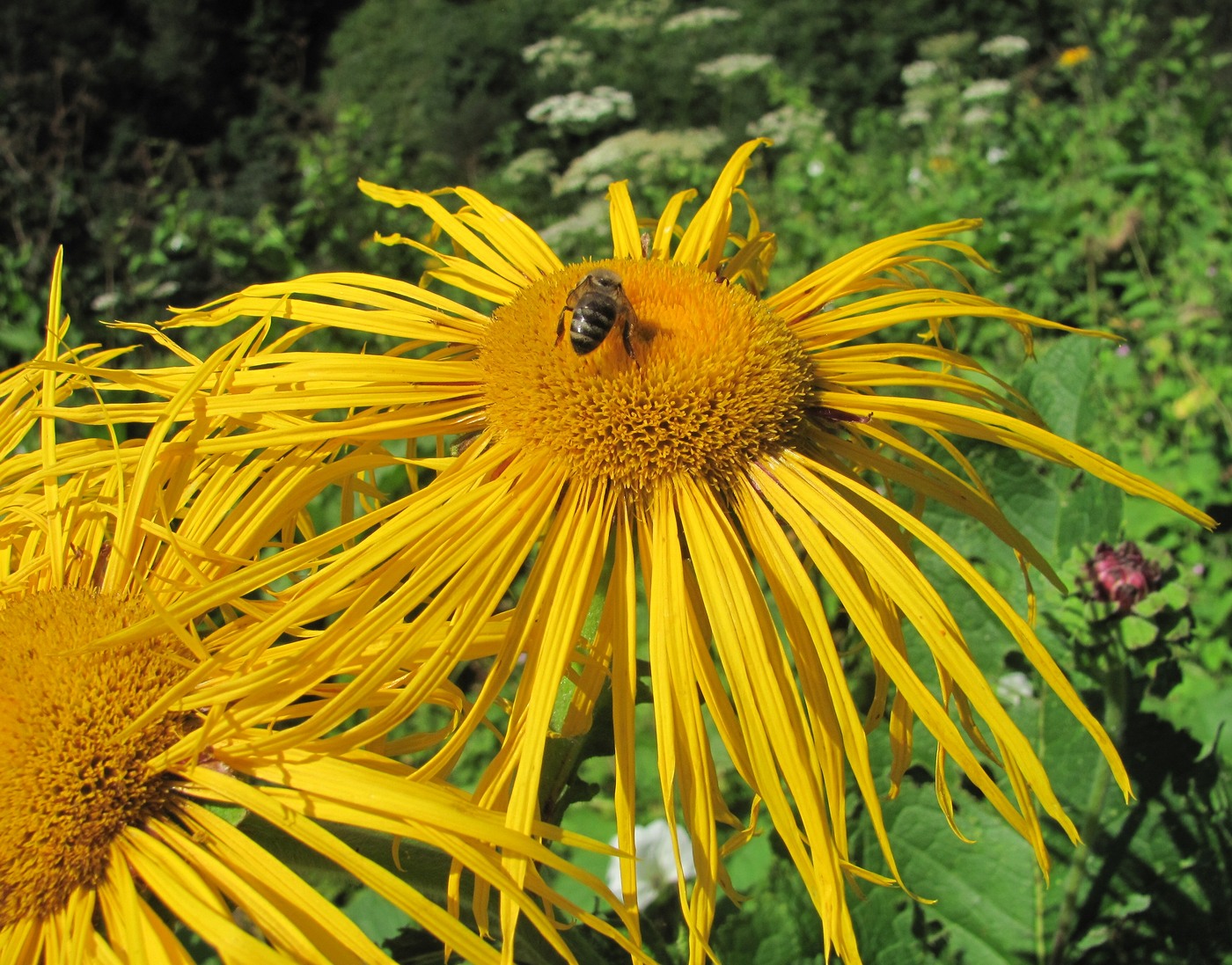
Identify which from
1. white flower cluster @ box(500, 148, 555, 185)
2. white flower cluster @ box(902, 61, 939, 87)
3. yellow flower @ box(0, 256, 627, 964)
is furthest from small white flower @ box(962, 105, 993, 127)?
yellow flower @ box(0, 256, 627, 964)

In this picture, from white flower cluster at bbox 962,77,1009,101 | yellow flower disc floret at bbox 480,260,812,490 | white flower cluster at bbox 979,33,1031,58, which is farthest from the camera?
white flower cluster at bbox 979,33,1031,58

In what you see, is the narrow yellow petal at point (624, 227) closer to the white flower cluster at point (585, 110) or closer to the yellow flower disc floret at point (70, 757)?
the yellow flower disc floret at point (70, 757)

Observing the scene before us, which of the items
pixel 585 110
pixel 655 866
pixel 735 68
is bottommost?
pixel 655 866

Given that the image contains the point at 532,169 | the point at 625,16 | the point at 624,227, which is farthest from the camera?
the point at 625,16

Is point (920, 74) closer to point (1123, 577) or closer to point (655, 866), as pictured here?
point (1123, 577)

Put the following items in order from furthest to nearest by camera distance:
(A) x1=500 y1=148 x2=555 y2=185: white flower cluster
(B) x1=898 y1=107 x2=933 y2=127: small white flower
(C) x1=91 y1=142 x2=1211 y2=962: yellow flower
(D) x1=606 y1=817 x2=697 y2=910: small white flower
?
(A) x1=500 y1=148 x2=555 y2=185: white flower cluster → (B) x1=898 y1=107 x2=933 y2=127: small white flower → (D) x1=606 y1=817 x2=697 y2=910: small white flower → (C) x1=91 y1=142 x2=1211 y2=962: yellow flower

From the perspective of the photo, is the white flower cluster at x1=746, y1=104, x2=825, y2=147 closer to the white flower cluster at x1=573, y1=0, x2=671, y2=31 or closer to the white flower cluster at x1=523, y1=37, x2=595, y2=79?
the white flower cluster at x1=523, y1=37, x2=595, y2=79

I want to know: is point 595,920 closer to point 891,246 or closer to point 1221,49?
point 891,246

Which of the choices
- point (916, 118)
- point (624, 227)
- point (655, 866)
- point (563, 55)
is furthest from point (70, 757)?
point (563, 55)
